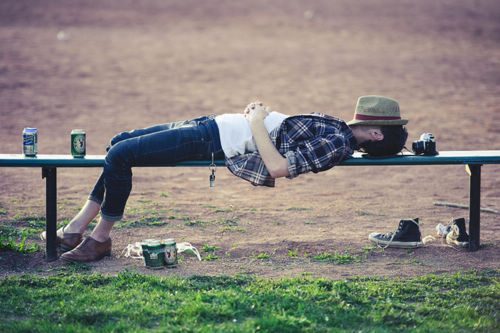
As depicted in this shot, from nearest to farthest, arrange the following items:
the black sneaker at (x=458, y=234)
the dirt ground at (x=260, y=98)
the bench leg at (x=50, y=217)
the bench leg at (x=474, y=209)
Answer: the bench leg at (x=50, y=217), the bench leg at (x=474, y=209), the black sneaker at (x=458, y=234), the dirt ground at (x=260, y=98)

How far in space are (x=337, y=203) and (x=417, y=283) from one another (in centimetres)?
249

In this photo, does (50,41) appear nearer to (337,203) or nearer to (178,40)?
(178,40)

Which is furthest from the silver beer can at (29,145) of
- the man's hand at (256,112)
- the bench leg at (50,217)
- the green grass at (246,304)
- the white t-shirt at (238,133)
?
the man's hand at (256,112)

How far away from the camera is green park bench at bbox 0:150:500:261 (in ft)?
15.6

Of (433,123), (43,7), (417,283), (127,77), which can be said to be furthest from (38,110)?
(43,7)

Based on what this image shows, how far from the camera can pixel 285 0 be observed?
108 ft

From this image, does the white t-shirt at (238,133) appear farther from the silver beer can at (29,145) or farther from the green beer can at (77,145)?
the silver beer can at (29,145)

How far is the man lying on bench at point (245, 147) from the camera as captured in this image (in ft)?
14.9

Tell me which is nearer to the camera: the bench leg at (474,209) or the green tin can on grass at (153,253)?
the green tin can on grass at (153,253)

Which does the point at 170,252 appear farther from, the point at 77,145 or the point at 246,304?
the point at 77,145

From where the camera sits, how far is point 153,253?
455 cm

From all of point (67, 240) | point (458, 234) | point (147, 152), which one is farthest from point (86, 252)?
point (458, 234)

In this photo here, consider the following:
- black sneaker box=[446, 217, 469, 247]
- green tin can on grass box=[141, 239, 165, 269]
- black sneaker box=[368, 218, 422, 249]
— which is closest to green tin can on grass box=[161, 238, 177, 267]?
green tin can on grass box=[141, 239, 165, 269]

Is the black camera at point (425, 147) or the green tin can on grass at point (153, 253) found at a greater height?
the black camera at point (425, 147)
